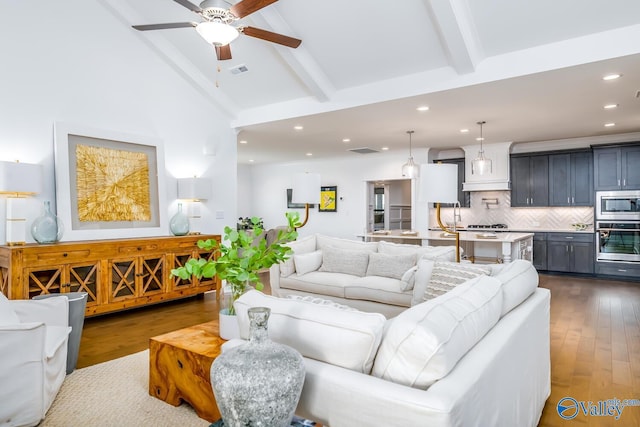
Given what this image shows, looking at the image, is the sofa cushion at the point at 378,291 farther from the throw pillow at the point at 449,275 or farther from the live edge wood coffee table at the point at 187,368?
the live edge wood coffee table at the point at 187,368

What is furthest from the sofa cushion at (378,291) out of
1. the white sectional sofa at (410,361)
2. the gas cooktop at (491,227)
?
the gas cooktop at (491,227)

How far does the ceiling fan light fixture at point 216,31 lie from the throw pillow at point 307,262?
2336 mm

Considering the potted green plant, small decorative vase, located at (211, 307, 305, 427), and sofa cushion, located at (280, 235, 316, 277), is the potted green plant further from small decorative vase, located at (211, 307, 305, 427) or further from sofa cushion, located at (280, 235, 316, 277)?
sofa cushion, located at (280, 235, 316, 277)

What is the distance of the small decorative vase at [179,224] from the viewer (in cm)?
512

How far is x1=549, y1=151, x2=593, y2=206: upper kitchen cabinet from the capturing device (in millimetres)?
6980

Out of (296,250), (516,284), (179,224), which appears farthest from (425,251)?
(179,224)

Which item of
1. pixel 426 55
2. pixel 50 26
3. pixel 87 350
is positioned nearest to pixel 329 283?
pixel 87 350

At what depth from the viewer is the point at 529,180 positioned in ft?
24.6

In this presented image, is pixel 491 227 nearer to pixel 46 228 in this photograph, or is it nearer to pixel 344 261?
pixel 344 261

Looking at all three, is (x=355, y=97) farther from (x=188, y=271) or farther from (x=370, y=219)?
(x=370, y=219)

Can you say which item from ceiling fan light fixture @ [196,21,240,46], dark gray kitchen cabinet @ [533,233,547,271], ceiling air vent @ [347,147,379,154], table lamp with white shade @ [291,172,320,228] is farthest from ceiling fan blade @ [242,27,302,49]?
dark gray kitchen cabinet @ [533,233,547,271]

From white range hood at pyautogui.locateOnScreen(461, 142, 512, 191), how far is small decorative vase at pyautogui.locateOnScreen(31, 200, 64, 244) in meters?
6.92

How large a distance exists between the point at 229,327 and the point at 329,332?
1133 mm

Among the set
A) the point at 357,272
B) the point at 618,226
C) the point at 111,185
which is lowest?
the point at 357,272
